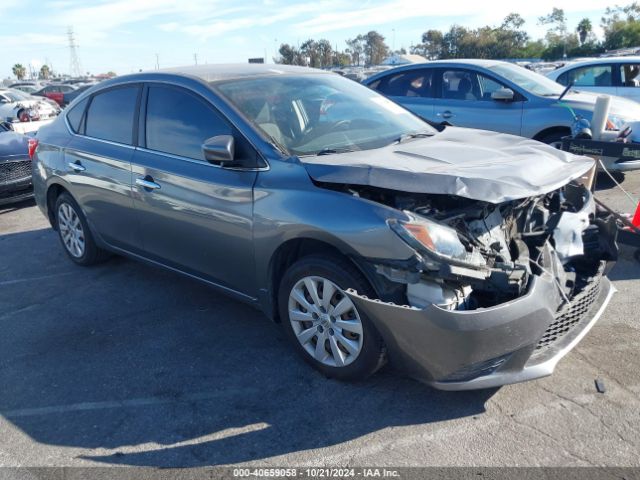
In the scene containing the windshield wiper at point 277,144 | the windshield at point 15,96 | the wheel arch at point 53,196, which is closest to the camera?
the windshield wiper at point 277,144

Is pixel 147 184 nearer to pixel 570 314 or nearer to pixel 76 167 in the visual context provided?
pixel 76 167

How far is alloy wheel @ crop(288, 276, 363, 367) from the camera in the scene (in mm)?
3273

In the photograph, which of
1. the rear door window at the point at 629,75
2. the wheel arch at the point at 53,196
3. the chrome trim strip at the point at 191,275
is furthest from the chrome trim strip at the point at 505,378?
the rear door window at the point at 629,75

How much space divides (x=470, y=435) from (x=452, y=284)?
77cm

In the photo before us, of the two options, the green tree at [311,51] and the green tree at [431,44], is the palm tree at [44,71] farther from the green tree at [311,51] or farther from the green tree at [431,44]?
the green tree at [431,44]

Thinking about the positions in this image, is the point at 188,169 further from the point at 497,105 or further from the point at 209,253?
the point at 497,105

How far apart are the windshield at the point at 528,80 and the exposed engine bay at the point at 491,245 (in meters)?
4.49

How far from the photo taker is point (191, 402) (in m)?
3.39

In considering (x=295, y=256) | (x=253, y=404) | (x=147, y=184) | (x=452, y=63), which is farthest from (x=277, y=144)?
(x=452, y=63)

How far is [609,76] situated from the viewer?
10.7 meters

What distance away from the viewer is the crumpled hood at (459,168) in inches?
121

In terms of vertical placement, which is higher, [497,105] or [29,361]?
[497,105]

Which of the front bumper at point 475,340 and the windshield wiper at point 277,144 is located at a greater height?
the windshield wiper at point 277,144

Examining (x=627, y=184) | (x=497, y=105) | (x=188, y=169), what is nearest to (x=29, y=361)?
(x=188, y=169)
